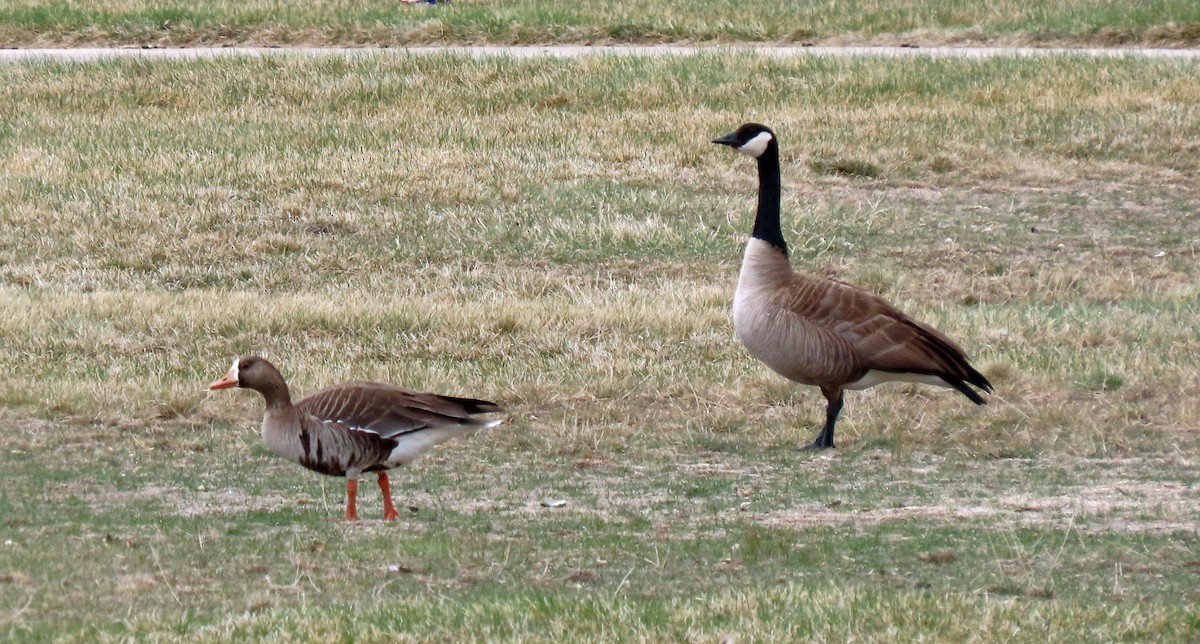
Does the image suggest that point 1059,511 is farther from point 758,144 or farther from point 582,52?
point 582,52

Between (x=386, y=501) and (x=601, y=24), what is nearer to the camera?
(x=386, y=501)

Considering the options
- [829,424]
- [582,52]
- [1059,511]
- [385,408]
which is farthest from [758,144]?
[582,52]

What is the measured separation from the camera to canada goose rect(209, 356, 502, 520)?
8.01m

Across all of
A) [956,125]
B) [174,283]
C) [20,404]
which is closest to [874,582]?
[20,404]

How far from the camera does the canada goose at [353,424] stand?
8.01 m

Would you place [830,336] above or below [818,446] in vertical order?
above

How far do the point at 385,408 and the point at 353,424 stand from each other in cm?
18

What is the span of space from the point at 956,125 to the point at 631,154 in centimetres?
428

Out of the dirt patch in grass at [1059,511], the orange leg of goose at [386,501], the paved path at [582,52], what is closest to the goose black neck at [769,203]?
the dirt patch in grass at [1059,511]

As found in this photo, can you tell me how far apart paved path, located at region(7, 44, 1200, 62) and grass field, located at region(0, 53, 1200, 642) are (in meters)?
→ 0.80

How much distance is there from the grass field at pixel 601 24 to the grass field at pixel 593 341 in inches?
143

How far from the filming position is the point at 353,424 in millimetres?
8016

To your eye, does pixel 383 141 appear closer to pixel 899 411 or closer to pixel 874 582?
pixel 899 411

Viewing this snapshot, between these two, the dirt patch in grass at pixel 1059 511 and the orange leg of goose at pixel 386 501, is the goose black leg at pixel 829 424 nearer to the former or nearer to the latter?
the dirt patch in grass at pixel 1059 511
